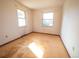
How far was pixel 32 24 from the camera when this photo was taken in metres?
6.00

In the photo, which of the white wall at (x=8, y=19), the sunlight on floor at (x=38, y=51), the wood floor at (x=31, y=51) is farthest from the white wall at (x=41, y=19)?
the sunlight on floor at (x=38, y=51)

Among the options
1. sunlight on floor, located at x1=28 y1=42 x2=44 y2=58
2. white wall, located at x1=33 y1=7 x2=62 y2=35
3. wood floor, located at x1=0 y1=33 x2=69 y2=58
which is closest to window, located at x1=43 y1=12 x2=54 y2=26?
white wall, located at x1=33 y1=7 x2=62 y2=35

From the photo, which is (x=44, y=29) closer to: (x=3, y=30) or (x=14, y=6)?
(x=14, y=6)

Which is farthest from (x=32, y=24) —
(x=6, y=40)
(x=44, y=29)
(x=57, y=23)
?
(x=6, y=40)

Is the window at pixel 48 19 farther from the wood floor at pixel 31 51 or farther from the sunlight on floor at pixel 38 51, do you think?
the sunlight on floor at pixel 38 51

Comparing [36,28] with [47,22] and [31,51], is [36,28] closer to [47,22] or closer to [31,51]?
[47,22]

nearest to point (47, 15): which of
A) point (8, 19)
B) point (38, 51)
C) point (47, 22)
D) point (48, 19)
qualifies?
point (48, 19)

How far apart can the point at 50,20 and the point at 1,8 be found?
3.58 metres

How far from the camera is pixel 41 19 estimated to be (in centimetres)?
556

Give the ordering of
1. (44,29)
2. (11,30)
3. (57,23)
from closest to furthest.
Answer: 1. (11,30)
2. (57,23)
3. (44,29)

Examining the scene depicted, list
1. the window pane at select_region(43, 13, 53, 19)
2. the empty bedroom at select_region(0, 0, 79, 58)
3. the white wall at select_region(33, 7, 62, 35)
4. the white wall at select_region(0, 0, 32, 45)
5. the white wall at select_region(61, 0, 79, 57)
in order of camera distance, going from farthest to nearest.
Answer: the window pane at select_region(43, 13, 53, 19) → the white wall at select_region(33, 7, 62, 35) → the white wall at select_region(0, 0, 32, 45) → the empty bedroom at select_region(0, 0, 79, 58) → the white wall at select_region(61, 0, 79, 57)

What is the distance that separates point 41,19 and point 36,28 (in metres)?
0.97

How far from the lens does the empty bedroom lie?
7.51 ft

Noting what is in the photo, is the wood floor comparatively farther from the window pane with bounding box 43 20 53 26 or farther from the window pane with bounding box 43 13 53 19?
the window pane with bounding box 43 13 53 19
